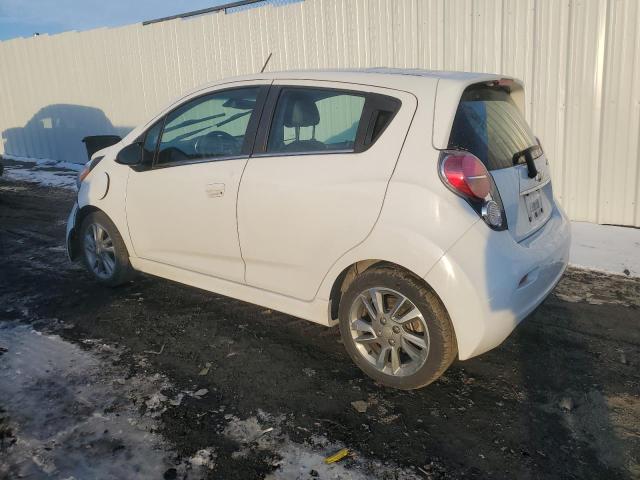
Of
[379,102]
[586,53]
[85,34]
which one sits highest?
[85,34]

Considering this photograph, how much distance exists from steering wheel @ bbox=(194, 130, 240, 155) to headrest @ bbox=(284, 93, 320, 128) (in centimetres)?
42

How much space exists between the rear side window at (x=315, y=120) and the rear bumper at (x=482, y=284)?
0.92 m

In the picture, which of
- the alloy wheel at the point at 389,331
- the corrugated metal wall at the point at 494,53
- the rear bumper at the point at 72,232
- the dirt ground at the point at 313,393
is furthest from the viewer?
the corrugated metal wall at the point at 494,53

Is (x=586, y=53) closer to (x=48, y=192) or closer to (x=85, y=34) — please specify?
(x=48, y=192)

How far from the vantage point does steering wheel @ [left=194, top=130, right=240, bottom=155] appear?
3903 mm

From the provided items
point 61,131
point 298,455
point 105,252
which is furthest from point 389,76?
point 61,131

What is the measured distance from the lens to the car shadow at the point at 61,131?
542 inches

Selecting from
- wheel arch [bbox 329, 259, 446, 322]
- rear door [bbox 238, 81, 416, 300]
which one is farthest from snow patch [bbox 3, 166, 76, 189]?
wheel arch [bbox 329, 259, 446, 322]

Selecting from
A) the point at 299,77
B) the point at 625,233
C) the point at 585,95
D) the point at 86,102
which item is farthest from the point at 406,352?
the point at 86,102

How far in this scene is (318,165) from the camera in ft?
11.1

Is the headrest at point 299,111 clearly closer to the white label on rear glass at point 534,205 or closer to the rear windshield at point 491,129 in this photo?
the rear windshield at point 491,129

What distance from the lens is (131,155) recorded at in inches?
176

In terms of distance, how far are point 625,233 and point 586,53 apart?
2.16 metres

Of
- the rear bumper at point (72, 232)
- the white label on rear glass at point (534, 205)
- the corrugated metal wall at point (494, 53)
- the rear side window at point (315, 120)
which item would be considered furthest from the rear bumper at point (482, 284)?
the corrugated metal wall at point (494, 53)
